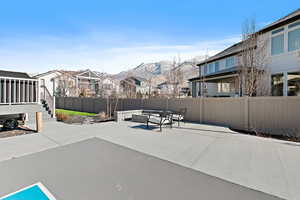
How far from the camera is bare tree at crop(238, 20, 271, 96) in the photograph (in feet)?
31.1

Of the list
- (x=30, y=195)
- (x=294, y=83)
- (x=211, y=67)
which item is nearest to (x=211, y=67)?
(x=211, y=67)

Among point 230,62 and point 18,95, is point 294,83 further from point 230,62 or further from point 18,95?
point 18,95

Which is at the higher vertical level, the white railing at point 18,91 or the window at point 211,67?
the window at point 211,67

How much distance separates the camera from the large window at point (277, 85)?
1050 centimetres

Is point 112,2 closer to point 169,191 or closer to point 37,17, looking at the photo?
point 37,17

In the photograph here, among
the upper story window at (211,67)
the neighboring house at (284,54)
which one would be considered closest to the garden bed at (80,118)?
the neighboring house at (284,54)

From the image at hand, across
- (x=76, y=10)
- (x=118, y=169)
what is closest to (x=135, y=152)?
(x=118, y=169)

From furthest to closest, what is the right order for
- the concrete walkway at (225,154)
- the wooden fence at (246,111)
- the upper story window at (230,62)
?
the upper story window at (230,62) → the wooden fence at (246,111) → the concrete walkway at (225,154)

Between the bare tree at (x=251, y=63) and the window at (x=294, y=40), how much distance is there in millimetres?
1361

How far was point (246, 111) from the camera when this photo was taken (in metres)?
7.77

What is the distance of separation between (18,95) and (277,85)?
15810mm

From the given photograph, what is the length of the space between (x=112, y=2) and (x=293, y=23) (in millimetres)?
11362

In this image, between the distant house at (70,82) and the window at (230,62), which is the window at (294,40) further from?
the distant house at (70,82)

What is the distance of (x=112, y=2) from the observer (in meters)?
8.15
